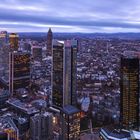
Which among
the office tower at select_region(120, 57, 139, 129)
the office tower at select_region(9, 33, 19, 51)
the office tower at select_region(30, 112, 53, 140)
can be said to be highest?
the office tower at select_region(9, 33, 19, 51)

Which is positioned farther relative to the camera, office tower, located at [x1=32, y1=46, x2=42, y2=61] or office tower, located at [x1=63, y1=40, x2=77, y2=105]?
office tower, located at [x1=32, y1=46, x2=42, y2=61]

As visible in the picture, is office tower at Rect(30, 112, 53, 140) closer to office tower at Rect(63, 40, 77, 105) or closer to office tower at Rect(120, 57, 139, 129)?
office tower at Rect(63, 40, 77, 105)


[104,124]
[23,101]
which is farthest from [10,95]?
[104,124]

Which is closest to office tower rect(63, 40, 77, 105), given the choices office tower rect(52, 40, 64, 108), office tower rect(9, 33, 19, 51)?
office tower rect(52, 40, 64, 108)

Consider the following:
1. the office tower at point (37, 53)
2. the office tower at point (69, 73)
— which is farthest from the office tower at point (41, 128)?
the office tower at point (37, 53)

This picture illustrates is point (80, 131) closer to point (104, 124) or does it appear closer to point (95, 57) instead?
A: point (104, 124)

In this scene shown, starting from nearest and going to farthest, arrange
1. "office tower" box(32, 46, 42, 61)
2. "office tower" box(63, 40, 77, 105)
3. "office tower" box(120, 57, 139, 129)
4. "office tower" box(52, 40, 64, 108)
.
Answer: "office tower" box(120, 57, 139, 129)
"office tower" box(63, 40, 77, 105)
"office tower" box(52, 40, 64, 108)
"office tower" box(32, 46, 42, 61)

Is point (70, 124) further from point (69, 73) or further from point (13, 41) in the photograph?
point (13, 41)
